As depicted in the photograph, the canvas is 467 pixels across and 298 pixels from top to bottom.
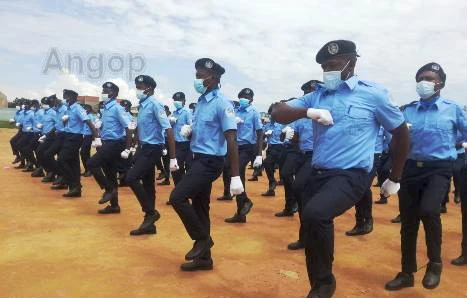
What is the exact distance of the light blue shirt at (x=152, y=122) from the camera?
21.4 ft

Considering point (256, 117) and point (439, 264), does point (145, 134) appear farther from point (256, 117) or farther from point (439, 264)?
point (439, 264)

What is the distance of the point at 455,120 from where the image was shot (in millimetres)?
4824

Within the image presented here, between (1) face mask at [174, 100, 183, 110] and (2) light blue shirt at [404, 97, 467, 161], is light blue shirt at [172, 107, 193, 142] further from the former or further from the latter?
(2) light blue shirt at [404, 97, 467, 161]

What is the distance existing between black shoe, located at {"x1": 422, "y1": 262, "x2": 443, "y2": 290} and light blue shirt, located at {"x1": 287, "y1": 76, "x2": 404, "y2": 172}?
1581 mm

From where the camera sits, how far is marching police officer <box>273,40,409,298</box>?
10.9ft

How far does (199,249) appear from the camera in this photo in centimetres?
480

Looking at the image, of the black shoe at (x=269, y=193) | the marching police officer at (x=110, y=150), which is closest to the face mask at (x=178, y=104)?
the black shoe at (x=269, y=193)

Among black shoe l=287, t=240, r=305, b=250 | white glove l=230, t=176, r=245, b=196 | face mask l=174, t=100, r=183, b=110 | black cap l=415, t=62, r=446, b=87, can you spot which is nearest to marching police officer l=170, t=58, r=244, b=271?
white glove l=230, t=176, r=245, b=196

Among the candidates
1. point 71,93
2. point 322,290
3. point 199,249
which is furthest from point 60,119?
point 322,290

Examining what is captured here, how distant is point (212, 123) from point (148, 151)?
1.86 metres

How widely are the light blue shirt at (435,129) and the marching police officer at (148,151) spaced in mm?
3309

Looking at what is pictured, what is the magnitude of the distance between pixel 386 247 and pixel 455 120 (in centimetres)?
219

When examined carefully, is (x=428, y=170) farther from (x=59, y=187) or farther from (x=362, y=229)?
(x=59, y=187)

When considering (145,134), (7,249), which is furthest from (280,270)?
(7,249)
